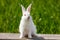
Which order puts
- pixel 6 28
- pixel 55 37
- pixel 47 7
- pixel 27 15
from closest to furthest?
pixel 27 15 → pixel 55 37 → pixel 6 28 → pixel 47 7

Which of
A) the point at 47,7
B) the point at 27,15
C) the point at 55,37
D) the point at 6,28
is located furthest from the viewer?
the point at 47,7

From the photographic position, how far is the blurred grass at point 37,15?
4.01 m

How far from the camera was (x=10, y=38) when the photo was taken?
2.92 m

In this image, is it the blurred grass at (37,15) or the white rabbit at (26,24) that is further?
the blurred grass at (37,15)

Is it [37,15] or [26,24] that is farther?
[37,15]

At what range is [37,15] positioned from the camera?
4.14 meters

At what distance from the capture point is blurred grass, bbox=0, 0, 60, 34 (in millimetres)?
4008

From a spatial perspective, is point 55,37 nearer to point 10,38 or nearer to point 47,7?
point 10,38

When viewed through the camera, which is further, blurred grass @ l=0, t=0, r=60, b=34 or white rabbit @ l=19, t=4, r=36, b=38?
blurred grass @ l=0, t=0, r=60, b=34

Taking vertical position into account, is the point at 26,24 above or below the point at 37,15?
below

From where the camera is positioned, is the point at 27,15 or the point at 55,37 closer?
the point at 27,15

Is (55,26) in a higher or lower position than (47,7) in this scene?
lower

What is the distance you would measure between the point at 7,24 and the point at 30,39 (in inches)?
48.9

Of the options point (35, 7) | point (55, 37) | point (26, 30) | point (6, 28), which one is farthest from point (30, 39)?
point (35, 7)
